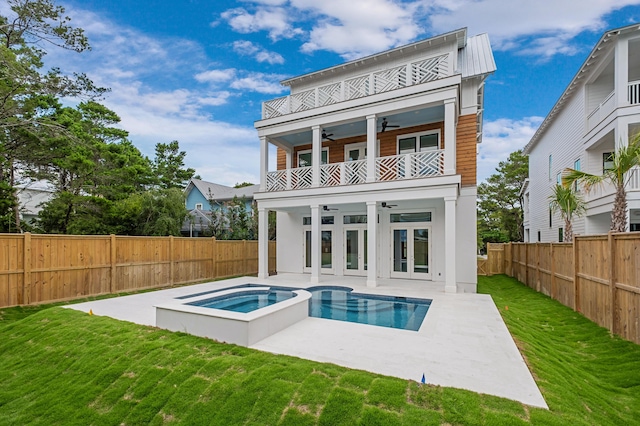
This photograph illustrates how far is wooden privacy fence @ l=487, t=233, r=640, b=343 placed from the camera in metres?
5.44

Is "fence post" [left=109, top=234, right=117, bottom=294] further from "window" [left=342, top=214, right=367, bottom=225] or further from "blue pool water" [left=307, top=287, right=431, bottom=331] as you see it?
"window" [left=342, top=214, right=367, bottom=225]

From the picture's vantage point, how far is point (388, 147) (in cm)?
1359

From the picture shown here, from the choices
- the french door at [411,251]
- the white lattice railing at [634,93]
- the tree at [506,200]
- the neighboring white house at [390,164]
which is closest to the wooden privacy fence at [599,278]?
the neighboring white house at [390,164]

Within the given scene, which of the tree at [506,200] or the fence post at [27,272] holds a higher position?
the tree at [506,200]

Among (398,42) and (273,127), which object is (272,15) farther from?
(398,42)

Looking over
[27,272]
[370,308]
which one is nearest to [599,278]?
[370,308]

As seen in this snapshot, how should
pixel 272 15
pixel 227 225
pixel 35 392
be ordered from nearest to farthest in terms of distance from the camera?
pixel 35 392, pixel 272 15, pixel 227 225

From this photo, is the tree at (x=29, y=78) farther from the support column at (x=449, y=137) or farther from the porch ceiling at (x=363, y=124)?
the support column at (x=449, y=137)

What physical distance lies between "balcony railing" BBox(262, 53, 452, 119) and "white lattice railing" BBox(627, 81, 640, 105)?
6574mm

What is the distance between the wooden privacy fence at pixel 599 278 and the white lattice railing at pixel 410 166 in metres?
4.31

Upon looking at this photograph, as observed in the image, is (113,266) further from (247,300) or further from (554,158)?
(554,158)

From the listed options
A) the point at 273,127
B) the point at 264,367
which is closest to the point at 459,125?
the point at 273,127

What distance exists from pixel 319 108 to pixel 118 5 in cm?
865

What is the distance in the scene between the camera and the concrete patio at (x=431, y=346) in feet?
13.5
